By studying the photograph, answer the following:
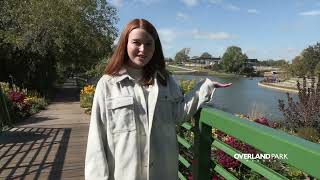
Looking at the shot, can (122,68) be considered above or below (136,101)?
above

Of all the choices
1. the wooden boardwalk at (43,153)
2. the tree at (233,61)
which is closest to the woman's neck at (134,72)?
the wooden boardwalk at (43,153)

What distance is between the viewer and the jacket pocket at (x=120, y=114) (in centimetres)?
270

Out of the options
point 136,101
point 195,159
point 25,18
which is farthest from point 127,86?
point 25,18

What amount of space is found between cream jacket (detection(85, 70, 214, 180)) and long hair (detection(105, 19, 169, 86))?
0.05 meters

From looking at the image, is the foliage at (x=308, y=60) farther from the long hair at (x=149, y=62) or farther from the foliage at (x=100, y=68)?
the long hair at (x=149, y=62)

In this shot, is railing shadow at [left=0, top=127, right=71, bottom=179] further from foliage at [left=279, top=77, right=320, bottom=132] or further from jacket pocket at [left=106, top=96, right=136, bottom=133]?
foliage at [left=279, top=77, right=320, bottom=132]

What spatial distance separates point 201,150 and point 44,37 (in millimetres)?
22099

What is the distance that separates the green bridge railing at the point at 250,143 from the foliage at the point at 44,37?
21.3 metres

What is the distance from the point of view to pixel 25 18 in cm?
2530

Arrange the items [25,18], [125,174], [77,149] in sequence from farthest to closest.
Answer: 1. [25,18]
2. [77,149]
3. [125,174]

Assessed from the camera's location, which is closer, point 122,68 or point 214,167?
point 122,68

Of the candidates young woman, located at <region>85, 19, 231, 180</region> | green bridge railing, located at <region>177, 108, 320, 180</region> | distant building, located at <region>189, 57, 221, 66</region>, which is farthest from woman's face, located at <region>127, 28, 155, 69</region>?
distant building, located at <region>189, 57, 221, 66</region>

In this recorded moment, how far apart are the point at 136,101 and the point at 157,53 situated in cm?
38

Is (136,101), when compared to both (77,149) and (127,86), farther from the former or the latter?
(77,149)
